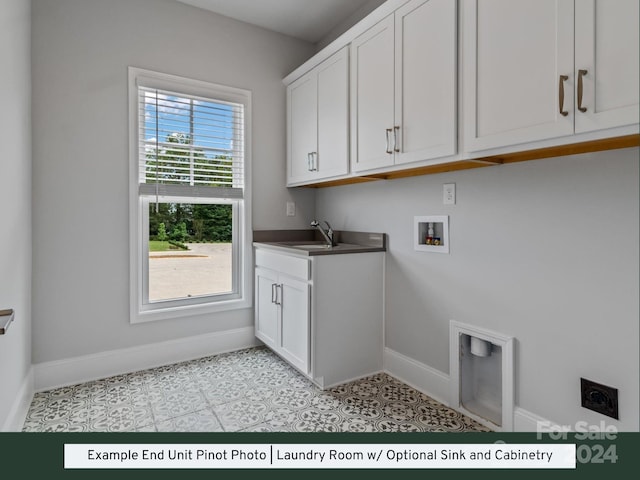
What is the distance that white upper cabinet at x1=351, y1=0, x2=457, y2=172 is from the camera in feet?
5.83

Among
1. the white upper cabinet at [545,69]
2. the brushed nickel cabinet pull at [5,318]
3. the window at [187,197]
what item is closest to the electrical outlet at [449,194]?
the white upper cabinet at [545,69]

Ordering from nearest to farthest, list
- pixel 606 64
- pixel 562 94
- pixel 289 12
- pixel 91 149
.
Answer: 1. pixel 606 64
2. pixel 562 94
3. pixel 91 149
4. pixel 289 12

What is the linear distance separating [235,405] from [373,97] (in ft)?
6.53

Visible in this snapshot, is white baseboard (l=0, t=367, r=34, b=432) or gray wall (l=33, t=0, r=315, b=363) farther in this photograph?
gray wall (l=33, t=0, r=315, b=363)

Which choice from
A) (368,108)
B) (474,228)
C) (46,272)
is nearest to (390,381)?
(474,228)

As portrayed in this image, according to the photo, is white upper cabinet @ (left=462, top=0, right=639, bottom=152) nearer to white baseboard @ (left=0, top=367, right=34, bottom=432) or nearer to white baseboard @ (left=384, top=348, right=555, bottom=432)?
white baseboard @ (left=384, top=348, right=555, bottom=432)

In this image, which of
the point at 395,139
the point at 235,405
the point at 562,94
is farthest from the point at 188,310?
the point at 562,94

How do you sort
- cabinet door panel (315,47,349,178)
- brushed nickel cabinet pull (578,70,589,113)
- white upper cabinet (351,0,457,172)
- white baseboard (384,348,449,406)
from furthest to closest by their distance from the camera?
cabinet door panel (315,47,349,178) → white baseboard (384,348,449,406) → white upper cabinet (351,0,457,172) → brushed nickel cabinet pull (578,70,589,113)

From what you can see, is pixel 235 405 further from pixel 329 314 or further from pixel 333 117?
pixel 333 117

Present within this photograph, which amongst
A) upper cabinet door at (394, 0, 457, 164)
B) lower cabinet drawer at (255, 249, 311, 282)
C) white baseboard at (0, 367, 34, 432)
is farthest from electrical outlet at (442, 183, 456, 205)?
white baseboard at (0, 367, 34, 432)

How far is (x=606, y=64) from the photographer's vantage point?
124cm

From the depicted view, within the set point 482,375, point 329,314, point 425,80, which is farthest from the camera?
point 329,314

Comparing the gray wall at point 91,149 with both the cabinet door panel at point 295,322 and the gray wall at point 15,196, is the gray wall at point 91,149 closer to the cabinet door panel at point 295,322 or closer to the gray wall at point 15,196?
the gray wall at point 15,196
